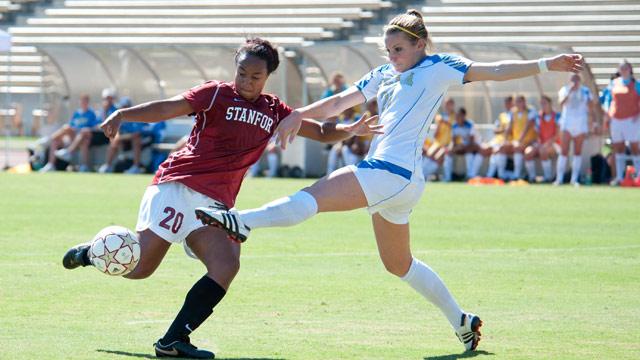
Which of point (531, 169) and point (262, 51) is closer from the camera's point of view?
point (262, 51)

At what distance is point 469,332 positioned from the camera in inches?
292

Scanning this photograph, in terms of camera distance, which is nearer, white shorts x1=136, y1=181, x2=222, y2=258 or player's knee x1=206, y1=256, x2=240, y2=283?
player's knee x1=206, y1=256, x2=240, y2=283

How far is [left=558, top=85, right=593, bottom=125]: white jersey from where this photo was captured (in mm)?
23719

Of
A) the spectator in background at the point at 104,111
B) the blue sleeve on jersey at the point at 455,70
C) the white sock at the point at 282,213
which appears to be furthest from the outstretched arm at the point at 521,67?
the spectator in background at the point at 104,111

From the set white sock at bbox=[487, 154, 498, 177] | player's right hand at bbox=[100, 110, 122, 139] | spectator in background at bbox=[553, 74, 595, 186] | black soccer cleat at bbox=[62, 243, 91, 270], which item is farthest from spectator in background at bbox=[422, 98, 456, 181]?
player's right hand at bbox=[100, 110, 122, 139]

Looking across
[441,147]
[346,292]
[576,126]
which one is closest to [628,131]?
[576,126]

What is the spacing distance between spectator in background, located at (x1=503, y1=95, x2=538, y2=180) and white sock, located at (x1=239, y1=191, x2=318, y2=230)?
18301 mm

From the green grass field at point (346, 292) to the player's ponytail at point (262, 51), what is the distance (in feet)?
5.68

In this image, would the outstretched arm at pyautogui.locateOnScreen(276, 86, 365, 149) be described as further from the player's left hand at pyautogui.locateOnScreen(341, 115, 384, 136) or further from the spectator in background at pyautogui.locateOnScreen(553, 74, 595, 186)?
the spectator in background at pyautogui.locateOnScreen(553, 74, 595, 186)

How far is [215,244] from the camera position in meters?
7.07

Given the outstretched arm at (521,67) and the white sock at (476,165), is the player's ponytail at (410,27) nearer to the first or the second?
the outstretched arm at (521,67)

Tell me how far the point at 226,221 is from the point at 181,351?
901 mm

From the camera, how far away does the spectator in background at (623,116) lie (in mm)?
23391

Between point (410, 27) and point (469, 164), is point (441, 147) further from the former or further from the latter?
point (410, 27)
